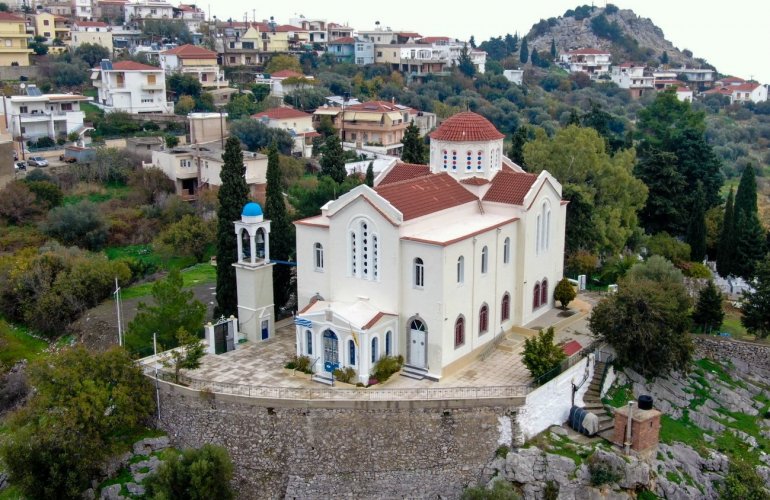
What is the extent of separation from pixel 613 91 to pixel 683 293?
86.8m

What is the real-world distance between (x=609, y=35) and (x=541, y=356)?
136m

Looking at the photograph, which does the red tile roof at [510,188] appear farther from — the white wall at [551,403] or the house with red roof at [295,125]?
the house with red roof at [295,125]

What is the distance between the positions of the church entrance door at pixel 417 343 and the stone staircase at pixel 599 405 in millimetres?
5455

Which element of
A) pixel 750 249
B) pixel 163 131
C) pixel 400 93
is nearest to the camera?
pixel 750 249

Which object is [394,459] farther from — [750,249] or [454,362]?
[750,249]

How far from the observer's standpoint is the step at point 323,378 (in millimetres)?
24500

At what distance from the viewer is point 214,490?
21.7 metres

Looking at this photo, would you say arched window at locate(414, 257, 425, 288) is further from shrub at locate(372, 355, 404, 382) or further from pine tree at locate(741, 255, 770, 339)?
pine tree at locate(741, 255, 770, 339)

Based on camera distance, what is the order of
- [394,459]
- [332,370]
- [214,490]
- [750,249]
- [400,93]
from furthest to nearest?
[400,93] → [750,249] → [332,370] → [394,459] → [214,490]

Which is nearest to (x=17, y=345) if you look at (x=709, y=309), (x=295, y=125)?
(x=709, y=309)

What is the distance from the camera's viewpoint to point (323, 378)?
24.7 metres

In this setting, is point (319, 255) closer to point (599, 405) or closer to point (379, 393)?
point (379, 393)

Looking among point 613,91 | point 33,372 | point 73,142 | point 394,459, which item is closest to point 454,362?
point 394,459

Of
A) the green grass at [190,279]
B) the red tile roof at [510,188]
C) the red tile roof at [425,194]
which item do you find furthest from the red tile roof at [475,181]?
the green grass at [190,279]
